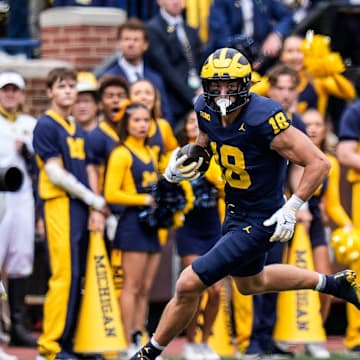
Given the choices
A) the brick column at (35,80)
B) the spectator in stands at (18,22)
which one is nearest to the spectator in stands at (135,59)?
the brick column at (35,80)

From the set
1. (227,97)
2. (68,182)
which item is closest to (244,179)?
(227,97)

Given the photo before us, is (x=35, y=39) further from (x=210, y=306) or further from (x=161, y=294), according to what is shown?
(x=210, y=306)

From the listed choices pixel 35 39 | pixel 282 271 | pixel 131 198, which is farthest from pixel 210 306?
pixel 35 39

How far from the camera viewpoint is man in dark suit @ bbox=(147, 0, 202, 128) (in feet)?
45.2

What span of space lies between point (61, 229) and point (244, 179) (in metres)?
2.22

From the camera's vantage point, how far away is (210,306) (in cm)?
1188

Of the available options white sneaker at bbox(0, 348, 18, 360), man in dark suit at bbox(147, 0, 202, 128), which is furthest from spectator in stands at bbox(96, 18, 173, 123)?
white sneaker at bbox(0, 348, 18, 360)

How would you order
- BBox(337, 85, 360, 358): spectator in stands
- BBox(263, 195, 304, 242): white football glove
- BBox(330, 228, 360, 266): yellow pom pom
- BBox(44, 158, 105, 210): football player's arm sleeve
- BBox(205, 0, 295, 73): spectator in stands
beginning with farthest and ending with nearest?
1. BBox(205, 0, 295, 73): spectator in stands
2. BBox(337, 85, 360, 358): spectator in stands
3. BBox(330, 228, 360, 266): yellow pom pom
4. BBox(44, 158, 105, 210): football player's arm sleeve
5. BBox(263, 195, 304, 242): white football glove

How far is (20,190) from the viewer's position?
12.1m

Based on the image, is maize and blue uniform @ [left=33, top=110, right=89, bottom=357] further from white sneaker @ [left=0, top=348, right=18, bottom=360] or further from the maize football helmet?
the maize football helmet

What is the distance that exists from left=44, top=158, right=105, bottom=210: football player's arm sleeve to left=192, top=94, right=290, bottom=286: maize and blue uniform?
1.78 m

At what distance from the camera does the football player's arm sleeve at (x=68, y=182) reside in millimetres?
11359

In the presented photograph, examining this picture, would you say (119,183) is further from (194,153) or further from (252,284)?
(252,284)

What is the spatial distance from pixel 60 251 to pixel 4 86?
1566mm
